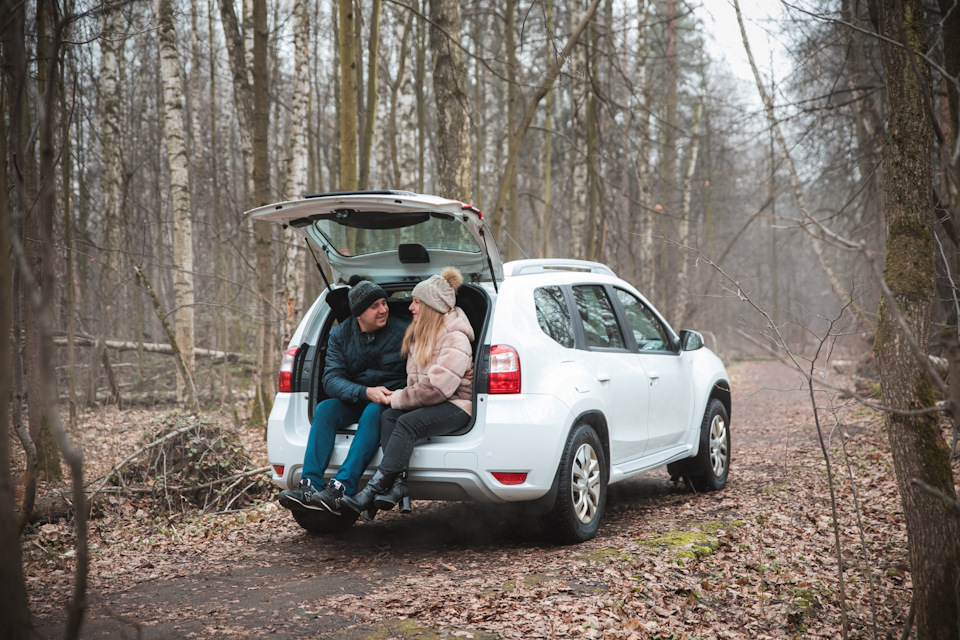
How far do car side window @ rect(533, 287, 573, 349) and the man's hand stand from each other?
112 centimetres

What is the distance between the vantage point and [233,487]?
22.4ft

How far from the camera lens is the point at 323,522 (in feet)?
18.3

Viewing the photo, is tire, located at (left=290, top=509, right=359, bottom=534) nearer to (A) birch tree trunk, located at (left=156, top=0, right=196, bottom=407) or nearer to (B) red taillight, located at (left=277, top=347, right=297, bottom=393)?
(B) red taillight, located at (left=277, top=347, right=297, bottom=393)

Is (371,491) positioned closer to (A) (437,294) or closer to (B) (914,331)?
(A) (437,294)

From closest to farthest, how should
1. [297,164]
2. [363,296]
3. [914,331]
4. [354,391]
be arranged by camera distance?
[914,331] < [354,391] < [363,296] < [297,164]

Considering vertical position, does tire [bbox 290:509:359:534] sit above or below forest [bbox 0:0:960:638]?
below

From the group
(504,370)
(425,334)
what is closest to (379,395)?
(425,334)

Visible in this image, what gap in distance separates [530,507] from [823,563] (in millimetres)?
2014

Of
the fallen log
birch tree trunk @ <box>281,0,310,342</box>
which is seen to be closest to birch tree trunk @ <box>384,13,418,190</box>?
birch tree trunk @ <box>281,0,310,342</box>

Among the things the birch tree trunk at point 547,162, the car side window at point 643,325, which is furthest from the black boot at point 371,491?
the birch tree trunk at point 547,162

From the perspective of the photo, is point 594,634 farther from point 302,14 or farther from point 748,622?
point 302,14

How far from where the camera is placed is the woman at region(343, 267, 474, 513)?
4.78 meters

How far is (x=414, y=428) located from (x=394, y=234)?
143 centimetres

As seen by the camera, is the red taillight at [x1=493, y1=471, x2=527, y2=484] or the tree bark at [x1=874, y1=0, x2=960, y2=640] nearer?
the tree bark at [x1=874, y1=0, x2=960, y2=640]
